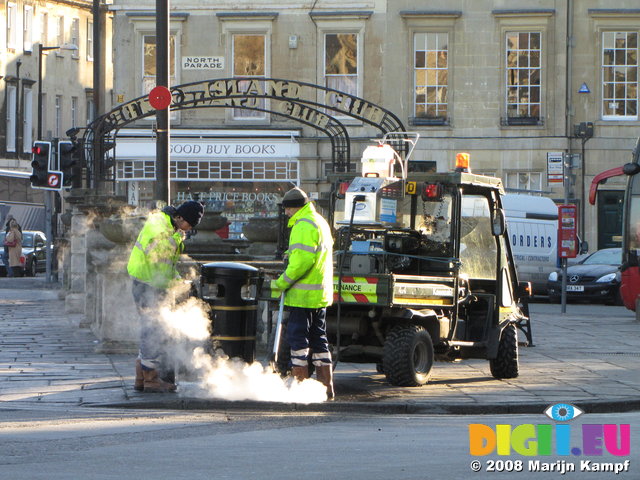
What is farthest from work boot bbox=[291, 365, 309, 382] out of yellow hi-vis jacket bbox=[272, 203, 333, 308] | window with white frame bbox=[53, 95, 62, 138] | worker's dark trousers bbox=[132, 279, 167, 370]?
window with white frame bbox=[53, 95, 62, 138]

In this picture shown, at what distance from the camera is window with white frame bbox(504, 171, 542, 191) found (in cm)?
4044

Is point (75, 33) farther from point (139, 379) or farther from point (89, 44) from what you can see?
point (139, 379)

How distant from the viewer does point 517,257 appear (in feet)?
112

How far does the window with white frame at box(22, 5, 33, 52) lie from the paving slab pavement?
1862 inches

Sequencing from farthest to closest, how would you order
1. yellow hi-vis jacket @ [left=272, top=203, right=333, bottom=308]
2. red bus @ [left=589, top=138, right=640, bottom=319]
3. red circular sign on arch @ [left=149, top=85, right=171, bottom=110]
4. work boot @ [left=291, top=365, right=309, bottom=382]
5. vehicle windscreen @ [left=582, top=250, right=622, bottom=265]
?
1. vehicle windscreen @ [left=582, top=250, right=622, bottom=265]
2. red bus @ [left=589, top=138, right=640, bottom=319]
3. red circular sign on arch @ [left=149, top=85, right=171, bottom=110]
4. work boot @ [left=291, top=365, right=309, bottom=382]
5. yellow hi-vis jacket @ [left=272, top=203, right=333, bottom=308]

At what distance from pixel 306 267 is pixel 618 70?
2968 centimetres

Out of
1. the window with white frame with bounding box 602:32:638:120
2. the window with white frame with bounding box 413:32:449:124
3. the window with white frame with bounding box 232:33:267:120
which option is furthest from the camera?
the window with white frame with bounding box 232:33:267:120

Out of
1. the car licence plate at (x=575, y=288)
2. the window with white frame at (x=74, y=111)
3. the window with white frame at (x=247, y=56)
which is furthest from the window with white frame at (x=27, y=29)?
the car licence plate at (x=575, y=288)

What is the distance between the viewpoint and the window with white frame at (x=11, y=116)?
64688mm

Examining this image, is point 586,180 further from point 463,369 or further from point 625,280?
point 463,369

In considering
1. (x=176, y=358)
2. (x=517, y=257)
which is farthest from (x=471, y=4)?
(x=176, y=358)

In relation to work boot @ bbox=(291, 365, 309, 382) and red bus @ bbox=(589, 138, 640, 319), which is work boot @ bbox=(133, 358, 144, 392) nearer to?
work boot @ bbox=(291, 365, 309, 382)

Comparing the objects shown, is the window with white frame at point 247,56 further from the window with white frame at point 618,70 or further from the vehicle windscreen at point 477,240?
the vehicle windscreen at point 477,240

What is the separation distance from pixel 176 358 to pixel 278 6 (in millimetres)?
29397
